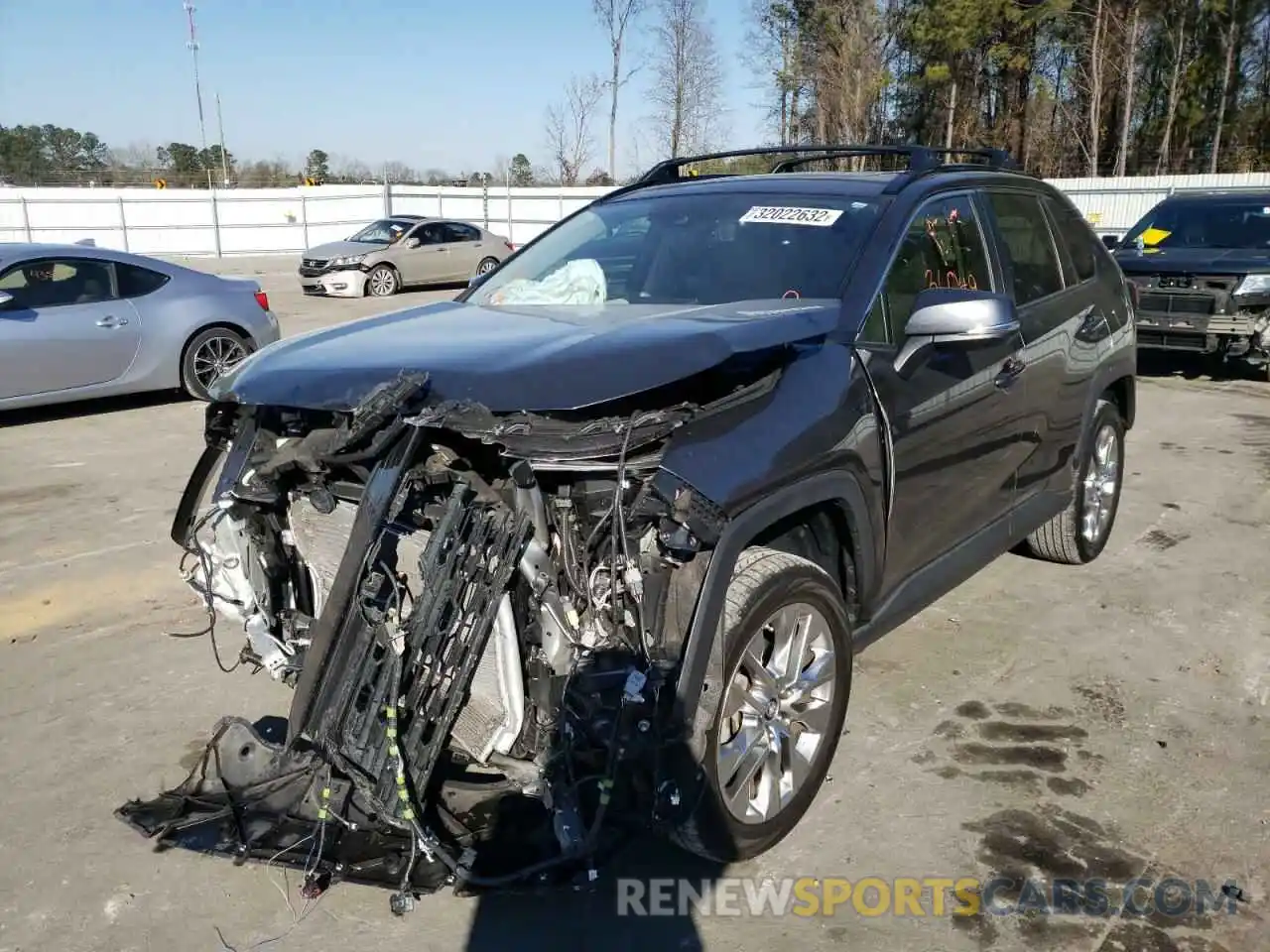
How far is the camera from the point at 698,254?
13.3 ft

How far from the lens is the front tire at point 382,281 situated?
20156 mm

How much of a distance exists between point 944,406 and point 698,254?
1.09 metres

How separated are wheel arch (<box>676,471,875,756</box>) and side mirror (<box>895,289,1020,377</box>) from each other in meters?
0.56

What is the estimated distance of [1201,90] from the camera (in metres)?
38.6

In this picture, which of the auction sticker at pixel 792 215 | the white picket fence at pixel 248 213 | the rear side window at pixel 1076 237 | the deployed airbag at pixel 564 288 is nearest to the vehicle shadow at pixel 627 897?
the deployed airbag at pixel 564 288

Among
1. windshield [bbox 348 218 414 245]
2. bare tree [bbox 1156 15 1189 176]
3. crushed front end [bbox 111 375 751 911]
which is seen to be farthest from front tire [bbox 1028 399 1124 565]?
bare tree [bbox 1156 15 1189 176]

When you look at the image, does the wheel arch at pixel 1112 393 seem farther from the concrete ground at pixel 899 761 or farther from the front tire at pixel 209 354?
the front tire at pixel 209 354

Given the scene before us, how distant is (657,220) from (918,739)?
226 centimetres

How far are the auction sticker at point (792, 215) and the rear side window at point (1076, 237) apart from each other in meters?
1.68

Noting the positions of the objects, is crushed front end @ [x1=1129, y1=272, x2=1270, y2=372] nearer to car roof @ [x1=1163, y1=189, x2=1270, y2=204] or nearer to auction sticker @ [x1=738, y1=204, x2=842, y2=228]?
car roof @ [x1=1163, y1=189, x2=1270, y2=204]

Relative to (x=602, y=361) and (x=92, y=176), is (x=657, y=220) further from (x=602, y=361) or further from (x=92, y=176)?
(x=92, y=176)

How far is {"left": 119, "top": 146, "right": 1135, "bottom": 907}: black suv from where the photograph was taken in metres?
2.66

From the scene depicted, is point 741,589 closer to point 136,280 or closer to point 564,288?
point 564,288

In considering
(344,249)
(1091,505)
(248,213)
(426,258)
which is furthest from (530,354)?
(248,213)
